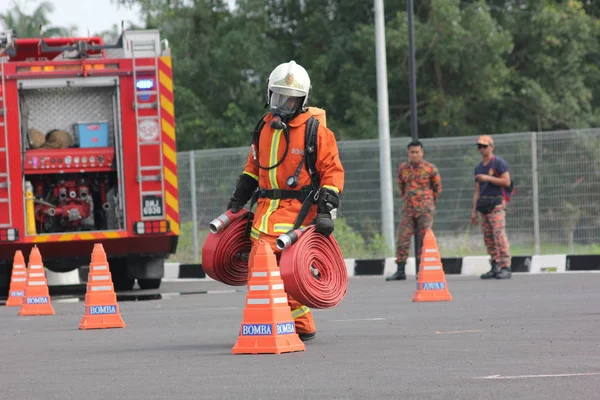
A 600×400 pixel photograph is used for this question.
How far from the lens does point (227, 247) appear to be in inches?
415

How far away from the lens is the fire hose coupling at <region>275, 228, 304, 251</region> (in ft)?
31.9

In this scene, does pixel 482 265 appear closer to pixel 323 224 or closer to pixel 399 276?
pixel 399 276

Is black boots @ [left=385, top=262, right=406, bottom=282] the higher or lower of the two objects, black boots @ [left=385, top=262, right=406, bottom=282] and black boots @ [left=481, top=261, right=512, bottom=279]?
the lower

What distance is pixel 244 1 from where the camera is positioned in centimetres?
3600

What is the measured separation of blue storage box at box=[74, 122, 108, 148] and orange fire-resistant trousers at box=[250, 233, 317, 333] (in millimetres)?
8647

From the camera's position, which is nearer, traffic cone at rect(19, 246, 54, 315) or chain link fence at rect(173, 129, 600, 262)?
traffic cone at rect(19, 246, 54, 315)

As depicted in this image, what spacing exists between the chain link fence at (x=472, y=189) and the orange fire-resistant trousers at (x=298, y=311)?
1331cm

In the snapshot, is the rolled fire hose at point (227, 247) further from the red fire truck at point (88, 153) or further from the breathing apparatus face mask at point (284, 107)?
the red fire truck at point (88, 153)

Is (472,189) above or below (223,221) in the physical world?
below

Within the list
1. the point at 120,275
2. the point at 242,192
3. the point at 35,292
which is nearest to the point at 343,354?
the point at 242,192

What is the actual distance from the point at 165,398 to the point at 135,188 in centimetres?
1148

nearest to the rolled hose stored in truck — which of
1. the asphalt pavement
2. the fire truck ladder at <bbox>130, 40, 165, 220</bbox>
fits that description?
the asphalt pavement

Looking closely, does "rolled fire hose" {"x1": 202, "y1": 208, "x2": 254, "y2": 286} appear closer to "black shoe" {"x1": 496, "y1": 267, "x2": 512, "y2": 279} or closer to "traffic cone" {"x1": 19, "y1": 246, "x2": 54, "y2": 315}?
Answer: "traffic cone" {"x1": 19, "y1": 246, "x2": 54, "y2": 315}

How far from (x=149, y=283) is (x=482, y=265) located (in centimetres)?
553
